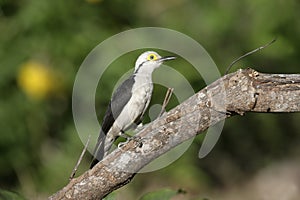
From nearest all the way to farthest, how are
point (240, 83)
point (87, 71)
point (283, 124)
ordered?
point (240, 83)
point (87, 71)
point (283, 124)

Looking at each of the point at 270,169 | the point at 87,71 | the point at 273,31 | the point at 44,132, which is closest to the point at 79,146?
the point at 44,132

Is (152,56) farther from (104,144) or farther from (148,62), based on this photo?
(104,144)

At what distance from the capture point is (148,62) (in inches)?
153

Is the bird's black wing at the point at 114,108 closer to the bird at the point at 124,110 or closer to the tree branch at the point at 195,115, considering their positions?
the bird at the point at 124,110

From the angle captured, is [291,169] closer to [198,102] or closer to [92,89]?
[92,89]

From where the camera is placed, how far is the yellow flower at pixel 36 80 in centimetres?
557

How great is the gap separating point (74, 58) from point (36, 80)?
0.35m

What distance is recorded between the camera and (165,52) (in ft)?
18.7

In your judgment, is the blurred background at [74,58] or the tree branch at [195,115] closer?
the tree branch at [195,115]

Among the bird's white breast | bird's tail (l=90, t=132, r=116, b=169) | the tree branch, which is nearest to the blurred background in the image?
bird's tail (l=90, t=132, r=116, b=169)

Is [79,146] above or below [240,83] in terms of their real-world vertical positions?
below

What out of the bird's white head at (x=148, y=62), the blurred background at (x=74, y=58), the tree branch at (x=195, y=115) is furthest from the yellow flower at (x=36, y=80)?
the tree branch at (x=195, y=115)

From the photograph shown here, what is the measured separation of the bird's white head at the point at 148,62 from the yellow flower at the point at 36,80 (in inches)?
72.0

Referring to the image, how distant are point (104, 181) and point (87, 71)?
2412mm
